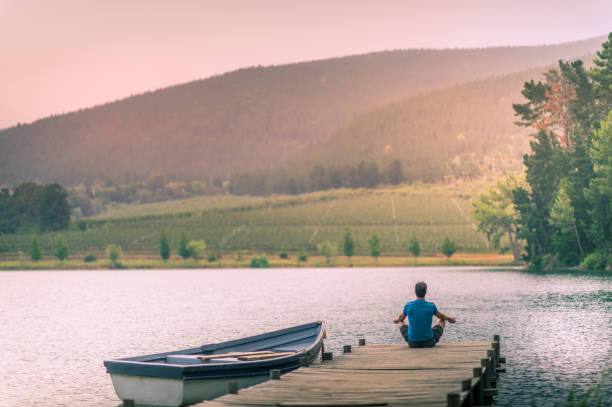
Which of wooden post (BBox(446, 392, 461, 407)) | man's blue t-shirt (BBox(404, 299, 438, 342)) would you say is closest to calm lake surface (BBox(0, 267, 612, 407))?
man's blue t-shirt (BBox(404, 299, 438, 342))

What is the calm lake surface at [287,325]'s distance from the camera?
95.9 ft

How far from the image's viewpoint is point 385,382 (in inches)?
788

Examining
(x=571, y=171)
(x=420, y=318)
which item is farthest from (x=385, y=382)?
(x=571, y=171)

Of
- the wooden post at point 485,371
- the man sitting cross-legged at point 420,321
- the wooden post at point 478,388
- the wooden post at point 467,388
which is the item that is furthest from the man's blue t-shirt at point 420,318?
the wooden post at point 467,388

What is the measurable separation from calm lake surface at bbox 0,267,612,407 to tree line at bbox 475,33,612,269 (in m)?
15.1

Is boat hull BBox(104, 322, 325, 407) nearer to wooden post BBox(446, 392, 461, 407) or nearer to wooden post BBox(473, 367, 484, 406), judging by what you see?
wooden post BBox(473, 367, 484, 406)

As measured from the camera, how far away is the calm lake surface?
95.9ft

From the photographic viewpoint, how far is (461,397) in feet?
57.6

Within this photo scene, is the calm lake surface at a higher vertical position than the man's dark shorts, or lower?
lower

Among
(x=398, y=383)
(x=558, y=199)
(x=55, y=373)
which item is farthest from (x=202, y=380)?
(x=558, y=199)

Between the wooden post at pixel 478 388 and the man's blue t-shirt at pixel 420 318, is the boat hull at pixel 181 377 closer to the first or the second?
the man's blue t-shirt at pixel 420 318

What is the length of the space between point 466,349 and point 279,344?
6740 mm

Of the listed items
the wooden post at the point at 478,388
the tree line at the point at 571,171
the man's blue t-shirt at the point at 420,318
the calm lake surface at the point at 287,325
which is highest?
the tree line at the point at 571,171

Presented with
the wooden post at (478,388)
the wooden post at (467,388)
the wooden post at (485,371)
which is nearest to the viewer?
the wooden post at (467,388)
